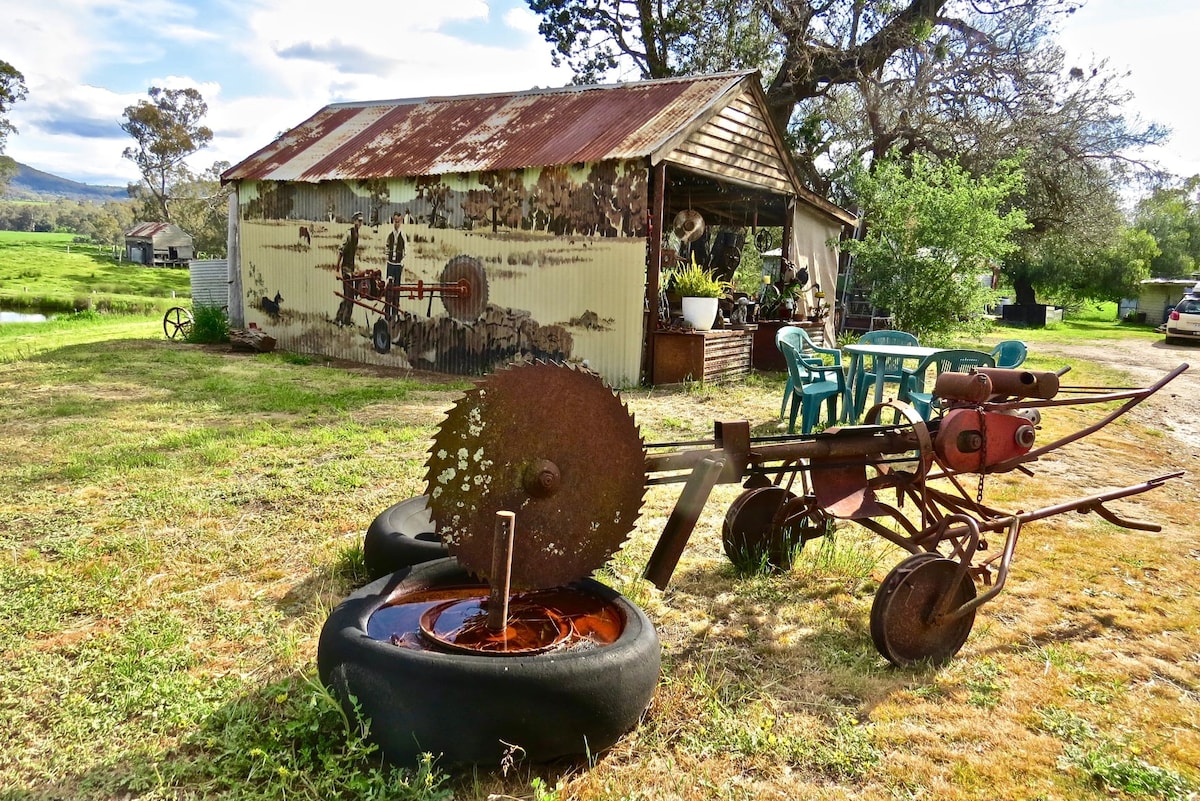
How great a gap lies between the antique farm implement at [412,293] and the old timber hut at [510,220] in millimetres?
33

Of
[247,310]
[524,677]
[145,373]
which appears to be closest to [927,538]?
[524,677]

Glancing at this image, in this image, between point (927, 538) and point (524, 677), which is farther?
point (927, 538)

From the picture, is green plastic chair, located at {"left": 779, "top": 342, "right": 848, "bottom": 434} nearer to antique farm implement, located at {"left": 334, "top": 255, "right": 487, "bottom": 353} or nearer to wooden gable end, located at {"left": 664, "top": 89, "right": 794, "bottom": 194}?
wooden gable end, located at {"left": 664, "top": 89, "right": 794, "bottom": 194}

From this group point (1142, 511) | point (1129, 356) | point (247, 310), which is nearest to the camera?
point (1142, 511)

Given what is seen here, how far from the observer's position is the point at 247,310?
16.4 metres

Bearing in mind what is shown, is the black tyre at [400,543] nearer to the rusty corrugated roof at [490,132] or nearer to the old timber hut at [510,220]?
the old timber hut at [510,220]

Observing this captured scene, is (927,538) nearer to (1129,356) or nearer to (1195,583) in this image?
(1195,583)

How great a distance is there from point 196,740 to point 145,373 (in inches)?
416

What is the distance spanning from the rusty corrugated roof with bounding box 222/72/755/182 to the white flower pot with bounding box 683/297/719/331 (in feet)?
7.78

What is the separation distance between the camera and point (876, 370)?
27.2ft

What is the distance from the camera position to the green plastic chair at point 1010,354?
779 centimetres

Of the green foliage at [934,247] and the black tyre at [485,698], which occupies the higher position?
the green foliage at [934,247]

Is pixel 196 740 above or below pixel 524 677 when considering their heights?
below

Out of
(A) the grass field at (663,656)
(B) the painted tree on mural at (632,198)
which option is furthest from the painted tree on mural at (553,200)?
(A) the grass field at (663,656)
